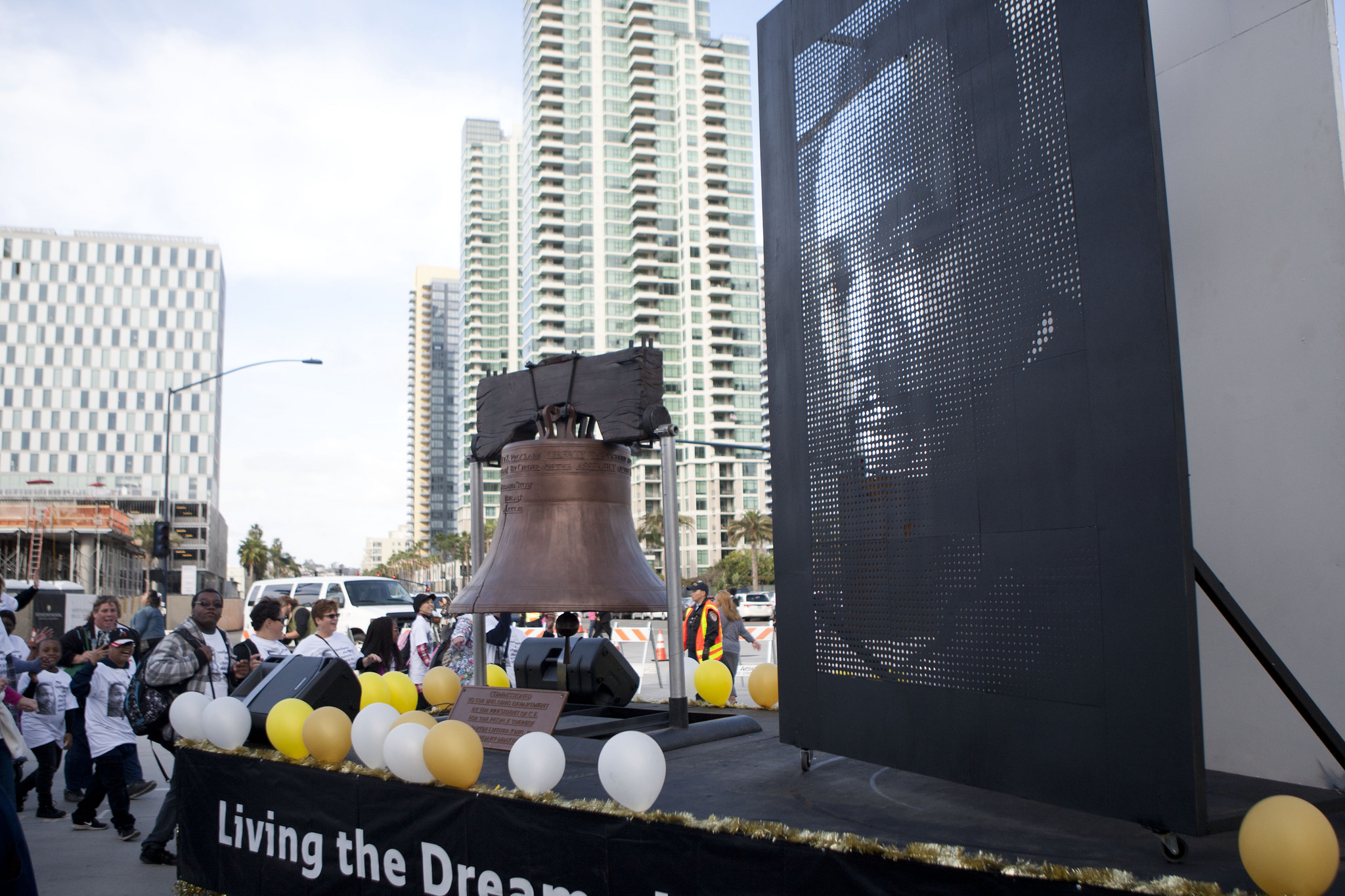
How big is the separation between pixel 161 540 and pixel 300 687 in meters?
17.7

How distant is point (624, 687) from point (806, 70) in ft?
14.0

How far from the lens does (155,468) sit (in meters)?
99.9

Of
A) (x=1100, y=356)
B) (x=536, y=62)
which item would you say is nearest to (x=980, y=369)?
(x=1100, y=356)

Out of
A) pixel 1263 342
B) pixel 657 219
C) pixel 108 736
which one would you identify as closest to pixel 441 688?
pixel 108 736

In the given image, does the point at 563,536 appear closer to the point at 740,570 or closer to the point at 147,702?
the point at 147,702

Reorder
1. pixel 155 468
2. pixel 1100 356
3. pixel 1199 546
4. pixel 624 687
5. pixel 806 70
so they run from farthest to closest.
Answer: pixel 155 468 → pixel 624 687 → pixel 806 70 → pixel 1199 546 → pixel 1100 356

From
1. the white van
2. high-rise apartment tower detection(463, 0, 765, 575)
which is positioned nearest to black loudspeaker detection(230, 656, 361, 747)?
the white van

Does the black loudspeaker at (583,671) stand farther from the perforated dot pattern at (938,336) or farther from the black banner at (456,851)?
the perforated dot pattern at (938,336)

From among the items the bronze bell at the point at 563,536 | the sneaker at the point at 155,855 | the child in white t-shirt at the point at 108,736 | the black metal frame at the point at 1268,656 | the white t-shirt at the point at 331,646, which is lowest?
the sneaker at the point at 155,855

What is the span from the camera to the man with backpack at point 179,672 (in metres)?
6.36

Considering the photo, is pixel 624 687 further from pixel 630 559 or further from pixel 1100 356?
pixel 1100 356

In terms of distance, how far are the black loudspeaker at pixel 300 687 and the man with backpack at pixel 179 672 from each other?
1.12ft

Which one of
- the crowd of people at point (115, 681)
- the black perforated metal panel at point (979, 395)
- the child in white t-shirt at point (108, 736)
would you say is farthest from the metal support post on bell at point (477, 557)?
the black perforated metal panel at point (979, 395)

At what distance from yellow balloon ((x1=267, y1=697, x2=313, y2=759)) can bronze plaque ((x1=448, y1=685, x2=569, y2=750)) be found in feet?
2.68
